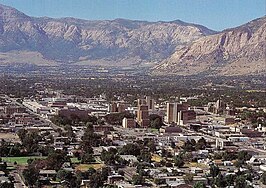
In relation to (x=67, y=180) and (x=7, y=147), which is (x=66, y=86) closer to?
(x=7, y=147)

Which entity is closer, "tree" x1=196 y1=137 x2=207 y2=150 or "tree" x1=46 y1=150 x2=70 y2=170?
"tree" x1=46 y1=150 x2=70 y2=170

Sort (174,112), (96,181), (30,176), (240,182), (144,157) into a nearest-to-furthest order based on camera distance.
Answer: (240,182)
(96,181)
(30,176)
(144,157)
(174,112)

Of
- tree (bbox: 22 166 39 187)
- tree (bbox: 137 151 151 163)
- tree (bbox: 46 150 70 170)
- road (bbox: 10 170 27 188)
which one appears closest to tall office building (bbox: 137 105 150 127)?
tree (bbox: 137 151 151 163)

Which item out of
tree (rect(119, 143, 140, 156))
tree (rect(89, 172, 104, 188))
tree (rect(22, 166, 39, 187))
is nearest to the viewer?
tree (rect(89, 172, 104, 188))

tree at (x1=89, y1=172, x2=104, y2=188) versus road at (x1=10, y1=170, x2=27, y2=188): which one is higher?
tree at (x1=89, y1=172, x2=104, y2=188)

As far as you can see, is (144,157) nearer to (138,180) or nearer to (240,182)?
(138,180)

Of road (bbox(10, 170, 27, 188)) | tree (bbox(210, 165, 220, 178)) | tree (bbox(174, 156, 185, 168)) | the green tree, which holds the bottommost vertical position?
road (bbox(10, 170, 27, 188))

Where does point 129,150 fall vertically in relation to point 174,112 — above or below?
below

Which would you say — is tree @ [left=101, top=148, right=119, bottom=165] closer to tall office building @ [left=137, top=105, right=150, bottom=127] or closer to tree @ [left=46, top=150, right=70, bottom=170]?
tree @ [left=46, top=150, right=70, bottom=170]

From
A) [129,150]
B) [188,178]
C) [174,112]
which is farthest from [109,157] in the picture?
[174,112]

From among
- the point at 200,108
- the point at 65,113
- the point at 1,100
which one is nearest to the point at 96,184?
the point at 65,113

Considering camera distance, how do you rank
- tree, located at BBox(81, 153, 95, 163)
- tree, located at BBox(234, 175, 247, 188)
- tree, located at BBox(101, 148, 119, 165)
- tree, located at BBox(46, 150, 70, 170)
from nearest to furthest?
1. tree, located at BBox(234, 175, 247, 188)
2. tree, located at BBox(46, 150, 70, 170)
3. tree, located at BBox(101, 148, 119, 165)
4. tree, located at BBox(81, 153, 95, 163)
